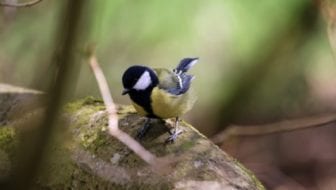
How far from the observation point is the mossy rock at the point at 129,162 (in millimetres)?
1595

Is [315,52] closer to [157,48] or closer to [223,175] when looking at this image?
[157,48]

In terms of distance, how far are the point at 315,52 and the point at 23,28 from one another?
5.39ft

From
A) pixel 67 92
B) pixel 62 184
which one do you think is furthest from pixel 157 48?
pixel 67 92

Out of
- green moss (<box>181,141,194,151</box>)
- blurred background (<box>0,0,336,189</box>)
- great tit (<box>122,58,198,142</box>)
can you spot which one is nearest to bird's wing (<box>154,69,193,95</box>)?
great tit (<box>122,58,198,142</box>)

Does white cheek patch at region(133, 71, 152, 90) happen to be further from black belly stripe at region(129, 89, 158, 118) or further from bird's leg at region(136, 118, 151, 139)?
bird's leg at region(136, 118, 151, 139)

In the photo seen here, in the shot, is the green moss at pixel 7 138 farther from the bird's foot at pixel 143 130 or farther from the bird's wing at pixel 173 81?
the bird's wing at pixel 173 81

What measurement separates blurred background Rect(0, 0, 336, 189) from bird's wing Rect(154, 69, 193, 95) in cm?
→ 71

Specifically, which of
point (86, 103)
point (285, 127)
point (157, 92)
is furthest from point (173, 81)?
point (285, 127)

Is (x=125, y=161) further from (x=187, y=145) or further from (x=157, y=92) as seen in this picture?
(x=157, y=92)

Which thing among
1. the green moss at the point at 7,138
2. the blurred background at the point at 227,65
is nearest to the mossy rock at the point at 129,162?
the green moss at the point at 7,138

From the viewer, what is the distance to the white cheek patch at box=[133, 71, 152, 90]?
2.04 metres

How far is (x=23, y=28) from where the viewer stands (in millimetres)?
3299

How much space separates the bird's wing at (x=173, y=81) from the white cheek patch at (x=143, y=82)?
5 centimetres

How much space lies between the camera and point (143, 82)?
2061 mm
